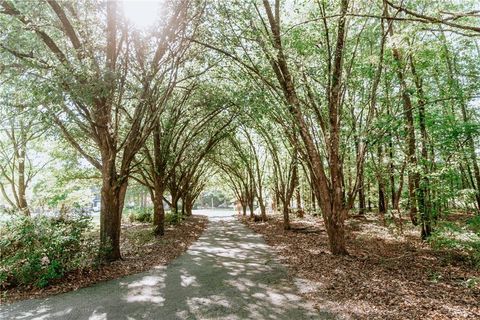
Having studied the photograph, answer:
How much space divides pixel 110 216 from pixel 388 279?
777cm

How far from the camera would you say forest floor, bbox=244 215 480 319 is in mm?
5195

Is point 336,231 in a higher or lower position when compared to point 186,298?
higher

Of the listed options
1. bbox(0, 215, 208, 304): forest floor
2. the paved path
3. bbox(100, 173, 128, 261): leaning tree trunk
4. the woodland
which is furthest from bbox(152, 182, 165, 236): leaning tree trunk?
the paved path

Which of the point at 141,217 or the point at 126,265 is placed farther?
the point at 141,217

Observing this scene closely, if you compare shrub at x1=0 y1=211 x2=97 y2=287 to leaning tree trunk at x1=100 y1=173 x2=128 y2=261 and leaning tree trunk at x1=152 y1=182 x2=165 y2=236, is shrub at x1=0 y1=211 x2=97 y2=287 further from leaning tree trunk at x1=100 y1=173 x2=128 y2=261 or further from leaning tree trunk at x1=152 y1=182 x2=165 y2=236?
leaning tree trunk at x1=152 y1=182 x2=165 y2=236

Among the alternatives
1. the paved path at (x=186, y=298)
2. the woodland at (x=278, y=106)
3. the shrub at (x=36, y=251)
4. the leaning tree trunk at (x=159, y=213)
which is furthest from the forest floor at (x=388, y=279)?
the leaning tree trunk at (x=159, y=213)

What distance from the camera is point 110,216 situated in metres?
9.30

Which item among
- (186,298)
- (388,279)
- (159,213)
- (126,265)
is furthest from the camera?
(159,213)

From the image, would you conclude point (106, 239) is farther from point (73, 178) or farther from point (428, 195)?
point (73, 178)

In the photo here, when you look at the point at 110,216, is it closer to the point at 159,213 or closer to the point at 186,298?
the point at 186,298

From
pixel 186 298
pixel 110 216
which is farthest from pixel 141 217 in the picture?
pixel 186 298

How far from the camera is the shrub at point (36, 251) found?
7133 mm

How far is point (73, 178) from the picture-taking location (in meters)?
18.7

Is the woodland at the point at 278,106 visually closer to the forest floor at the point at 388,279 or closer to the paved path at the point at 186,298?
the forest floor at the point at 388,279
